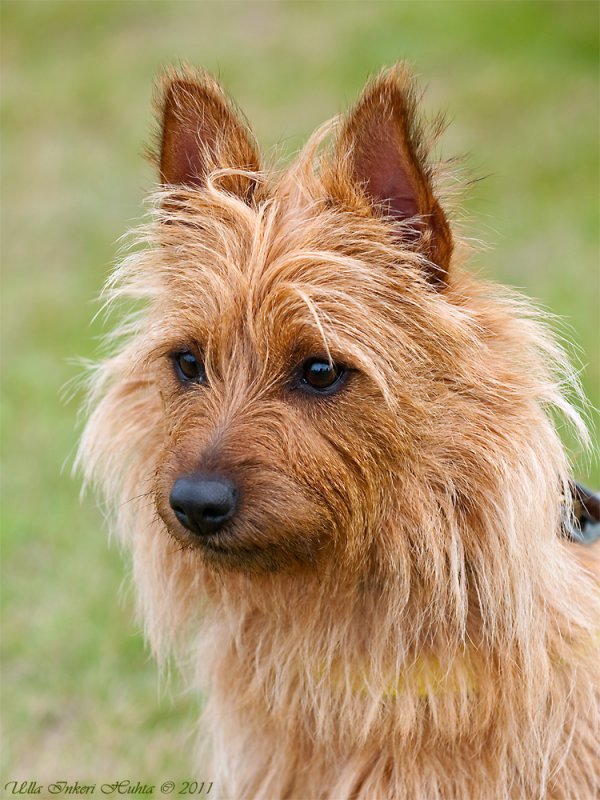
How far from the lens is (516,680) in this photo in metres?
2.37

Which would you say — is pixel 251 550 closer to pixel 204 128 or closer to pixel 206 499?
pixel 206 499

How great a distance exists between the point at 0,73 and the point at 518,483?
14108 millimetres

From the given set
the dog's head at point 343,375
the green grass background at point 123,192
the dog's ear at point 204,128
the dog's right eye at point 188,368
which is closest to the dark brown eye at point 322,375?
the dog's head at point 343,375

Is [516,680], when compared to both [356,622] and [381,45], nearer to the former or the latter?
[356,622]

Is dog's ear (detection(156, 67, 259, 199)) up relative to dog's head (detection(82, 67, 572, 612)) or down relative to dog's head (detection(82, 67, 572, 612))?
up

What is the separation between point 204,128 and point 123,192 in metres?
8.68

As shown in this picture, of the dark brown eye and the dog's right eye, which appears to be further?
the dog's right eye

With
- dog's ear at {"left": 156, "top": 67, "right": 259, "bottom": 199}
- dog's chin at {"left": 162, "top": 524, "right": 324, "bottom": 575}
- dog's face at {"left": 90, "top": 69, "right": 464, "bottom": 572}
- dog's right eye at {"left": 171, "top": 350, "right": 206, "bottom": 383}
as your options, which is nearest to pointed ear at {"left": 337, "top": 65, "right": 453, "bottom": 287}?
dog's face at {"left": 90, "top": 69, "right": 464, "bottom": 572}

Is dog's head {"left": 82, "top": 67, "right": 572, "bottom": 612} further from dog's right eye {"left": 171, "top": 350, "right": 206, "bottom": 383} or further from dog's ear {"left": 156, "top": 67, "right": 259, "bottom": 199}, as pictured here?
dog's ear {"left": 156, "top": 67, "right": 259, "bottom": 199}

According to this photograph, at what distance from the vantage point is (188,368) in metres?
2.47

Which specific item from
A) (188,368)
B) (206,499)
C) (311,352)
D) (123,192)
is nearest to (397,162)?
(311,352)

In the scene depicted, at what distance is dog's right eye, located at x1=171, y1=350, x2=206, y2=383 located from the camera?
2.45m

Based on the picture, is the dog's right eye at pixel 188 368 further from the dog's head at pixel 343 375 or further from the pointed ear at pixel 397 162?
the pointed ear at pixel 397 162

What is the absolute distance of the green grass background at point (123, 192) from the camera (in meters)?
4.14
